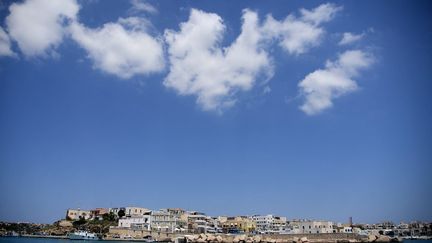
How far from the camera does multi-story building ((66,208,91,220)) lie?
215ft

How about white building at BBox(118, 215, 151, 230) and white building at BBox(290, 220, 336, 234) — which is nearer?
white building at BBox(290, 220, 336, 234)

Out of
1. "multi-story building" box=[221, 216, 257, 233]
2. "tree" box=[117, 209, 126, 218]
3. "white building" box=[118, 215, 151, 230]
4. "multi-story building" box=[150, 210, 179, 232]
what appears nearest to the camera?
"multi-story building" box=[150, 210, 179, 232]

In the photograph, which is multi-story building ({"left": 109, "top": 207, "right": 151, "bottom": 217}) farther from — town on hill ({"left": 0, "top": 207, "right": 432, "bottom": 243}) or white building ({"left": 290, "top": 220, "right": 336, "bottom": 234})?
white building ({"left": 290, "top": 220, "right": 336, "bottom": 234})

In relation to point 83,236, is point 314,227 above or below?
above

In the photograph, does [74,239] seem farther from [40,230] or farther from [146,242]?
[40,230]

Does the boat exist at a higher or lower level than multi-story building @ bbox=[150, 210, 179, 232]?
lower

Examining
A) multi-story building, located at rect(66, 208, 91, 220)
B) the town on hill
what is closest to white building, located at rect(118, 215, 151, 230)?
the town on hill

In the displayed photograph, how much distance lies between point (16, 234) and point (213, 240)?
127 feet

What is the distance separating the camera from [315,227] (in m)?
47.9

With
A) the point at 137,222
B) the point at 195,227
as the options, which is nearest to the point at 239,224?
the point at 195,227

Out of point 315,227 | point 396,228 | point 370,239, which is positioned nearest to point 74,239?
point 315,227

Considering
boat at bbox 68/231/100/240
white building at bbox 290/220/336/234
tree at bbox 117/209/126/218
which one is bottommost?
boat at bbox 68/231/100/240

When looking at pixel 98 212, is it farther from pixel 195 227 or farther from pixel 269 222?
pixel 269 222

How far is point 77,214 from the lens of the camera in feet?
218
